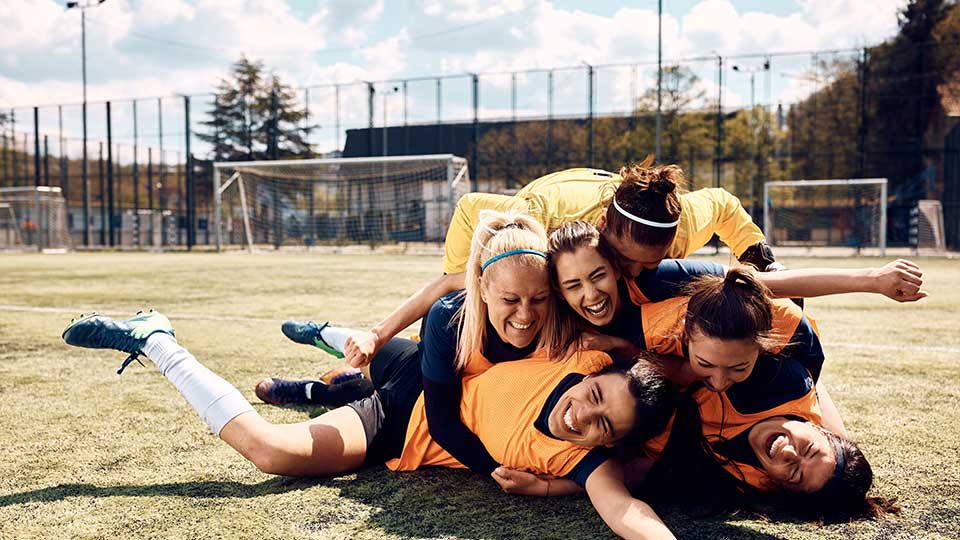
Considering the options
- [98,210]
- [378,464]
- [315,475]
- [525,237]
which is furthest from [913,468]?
[98,210]

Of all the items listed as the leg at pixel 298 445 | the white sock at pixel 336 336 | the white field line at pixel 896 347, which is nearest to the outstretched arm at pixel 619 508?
the leg at pixel 298 445

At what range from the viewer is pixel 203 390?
2.90 meters

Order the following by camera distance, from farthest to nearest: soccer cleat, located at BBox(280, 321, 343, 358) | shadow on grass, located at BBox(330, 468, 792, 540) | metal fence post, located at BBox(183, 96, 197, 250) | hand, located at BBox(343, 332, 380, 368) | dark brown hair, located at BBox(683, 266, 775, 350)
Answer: metal fence post, located at BBox(183, 96, 197, 250) < soccer cleat, located at BBox(280, 321, 343, 358) < hand, located at BBox(343, 332, 380, 368) < dark brown hair, located at BBox(683, 266, 775, 350) < shadow on grass, located at BBox(330, 468, 792, 540)

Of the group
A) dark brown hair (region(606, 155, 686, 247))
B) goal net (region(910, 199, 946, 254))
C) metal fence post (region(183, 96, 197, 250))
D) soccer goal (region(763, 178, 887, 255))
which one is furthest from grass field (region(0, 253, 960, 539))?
metal fence post (region(183, 96, 197, 250))

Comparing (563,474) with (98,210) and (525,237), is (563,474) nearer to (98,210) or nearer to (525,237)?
(525,237)

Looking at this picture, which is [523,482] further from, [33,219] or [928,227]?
[33,219]

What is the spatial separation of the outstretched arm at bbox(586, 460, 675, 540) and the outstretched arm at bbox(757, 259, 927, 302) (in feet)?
3.10

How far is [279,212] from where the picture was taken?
26.7 metres

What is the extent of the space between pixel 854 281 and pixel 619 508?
128 cm

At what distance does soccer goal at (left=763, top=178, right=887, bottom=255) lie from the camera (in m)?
26.9

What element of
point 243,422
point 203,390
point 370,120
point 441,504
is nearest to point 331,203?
point 370,120

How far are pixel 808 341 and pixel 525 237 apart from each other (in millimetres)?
1098

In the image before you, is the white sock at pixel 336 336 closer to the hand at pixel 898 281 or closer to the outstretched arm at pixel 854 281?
the outstretched arm at pixel 854 281

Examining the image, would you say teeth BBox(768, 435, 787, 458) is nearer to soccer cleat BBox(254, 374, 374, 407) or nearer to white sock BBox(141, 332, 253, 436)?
white sock BBox(141, 332, 253, 436)
